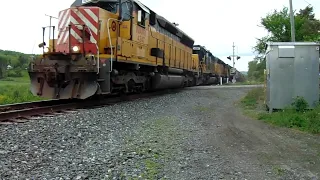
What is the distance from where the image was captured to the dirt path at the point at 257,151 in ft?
13.1

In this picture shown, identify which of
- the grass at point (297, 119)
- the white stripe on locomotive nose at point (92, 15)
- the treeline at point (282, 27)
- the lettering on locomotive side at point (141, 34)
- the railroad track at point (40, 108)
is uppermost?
the treeline at point (282, 27)

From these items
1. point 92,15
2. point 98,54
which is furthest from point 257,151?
point 92,15

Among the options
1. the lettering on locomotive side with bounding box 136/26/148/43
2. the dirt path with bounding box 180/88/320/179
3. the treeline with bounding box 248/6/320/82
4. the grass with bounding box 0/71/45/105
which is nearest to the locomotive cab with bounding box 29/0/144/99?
the lettering on locomotive side with bounding box 136/26/148/43

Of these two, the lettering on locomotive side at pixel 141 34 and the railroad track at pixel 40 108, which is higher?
the lettering on locomotive side at pixel 141 34

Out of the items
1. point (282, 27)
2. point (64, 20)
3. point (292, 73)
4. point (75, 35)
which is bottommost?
point (292, 73)

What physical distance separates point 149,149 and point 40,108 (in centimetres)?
404

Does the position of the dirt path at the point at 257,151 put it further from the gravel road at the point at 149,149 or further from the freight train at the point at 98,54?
the freight train at the point at 98,54

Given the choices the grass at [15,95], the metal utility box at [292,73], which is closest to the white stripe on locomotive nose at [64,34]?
the grass at [15,95]

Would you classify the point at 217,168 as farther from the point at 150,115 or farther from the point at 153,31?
the point at 153,31

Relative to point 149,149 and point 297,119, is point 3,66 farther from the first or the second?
point 149,149

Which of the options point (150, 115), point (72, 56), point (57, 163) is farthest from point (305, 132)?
point (72, 56)

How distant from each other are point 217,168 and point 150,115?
14.4ft

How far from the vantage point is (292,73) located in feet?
29.9

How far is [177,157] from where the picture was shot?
459 centimetres
